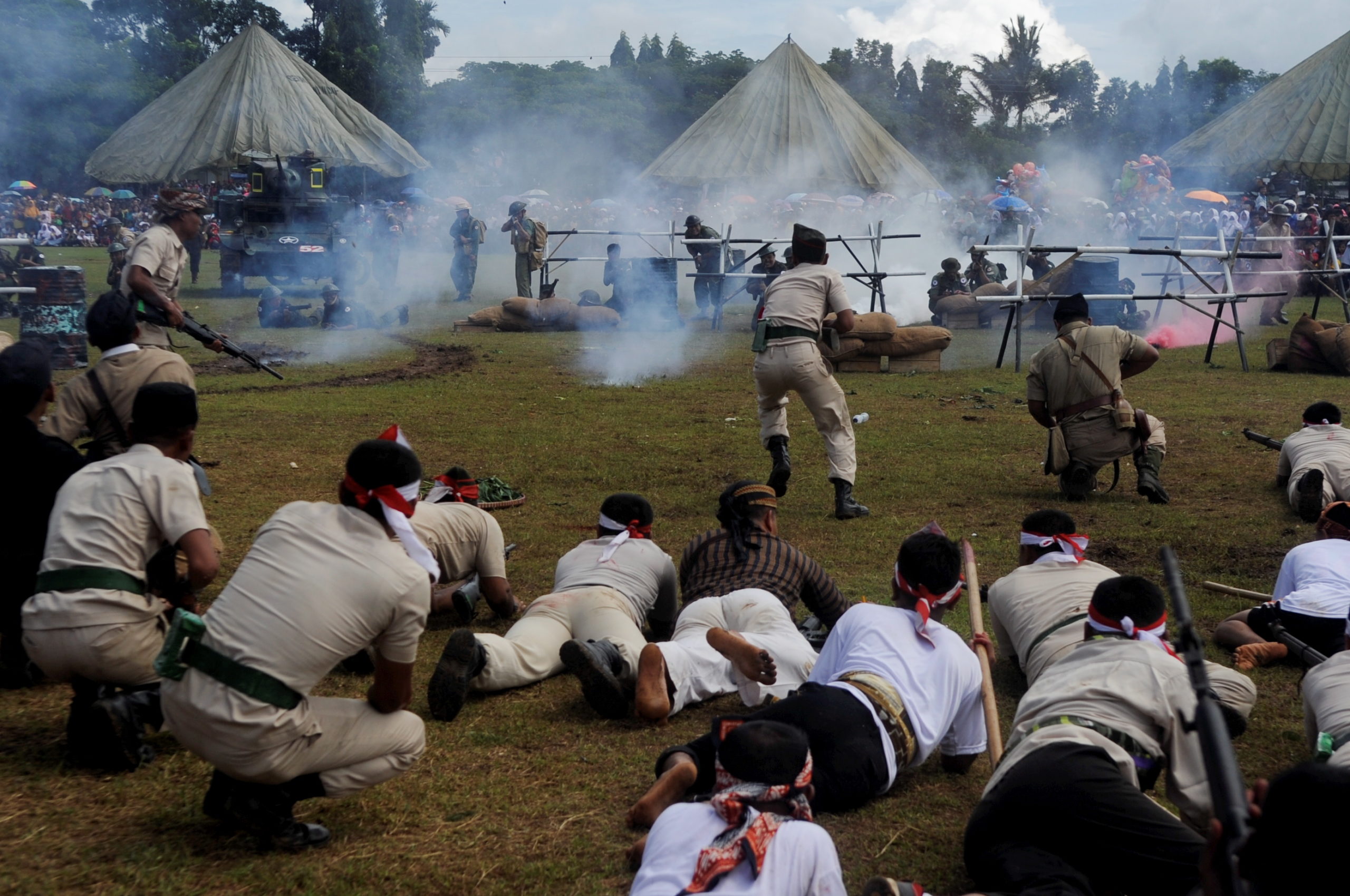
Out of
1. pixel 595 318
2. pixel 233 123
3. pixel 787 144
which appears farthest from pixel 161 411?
pixel 233 123

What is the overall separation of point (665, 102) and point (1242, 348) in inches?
1686

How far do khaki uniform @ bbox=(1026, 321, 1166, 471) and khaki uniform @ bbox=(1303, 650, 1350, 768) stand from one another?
4609mm

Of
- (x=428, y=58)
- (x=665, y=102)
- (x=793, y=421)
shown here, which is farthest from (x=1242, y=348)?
(x=428, y=58)

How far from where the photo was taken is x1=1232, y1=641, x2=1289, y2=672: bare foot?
5.43 m

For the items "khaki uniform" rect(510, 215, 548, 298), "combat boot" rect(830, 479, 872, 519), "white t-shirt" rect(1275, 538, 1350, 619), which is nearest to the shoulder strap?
"combat boot" rect(830, 479, 872, 519)

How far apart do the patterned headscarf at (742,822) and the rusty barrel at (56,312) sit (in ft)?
46.0

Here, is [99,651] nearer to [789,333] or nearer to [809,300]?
[789,333]

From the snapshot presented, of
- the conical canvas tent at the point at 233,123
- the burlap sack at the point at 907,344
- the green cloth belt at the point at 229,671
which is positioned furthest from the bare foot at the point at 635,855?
the conical canvas tent at the point at 233,123

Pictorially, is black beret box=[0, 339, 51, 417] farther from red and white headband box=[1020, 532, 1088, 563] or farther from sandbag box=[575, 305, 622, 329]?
sandbag box=[575, 305, 622, 329]

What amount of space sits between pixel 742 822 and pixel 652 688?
1.75 metres

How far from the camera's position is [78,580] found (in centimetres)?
416

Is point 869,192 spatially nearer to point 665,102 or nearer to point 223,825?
point 665,102

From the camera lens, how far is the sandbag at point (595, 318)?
69.3ft

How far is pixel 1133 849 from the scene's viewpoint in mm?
3242
